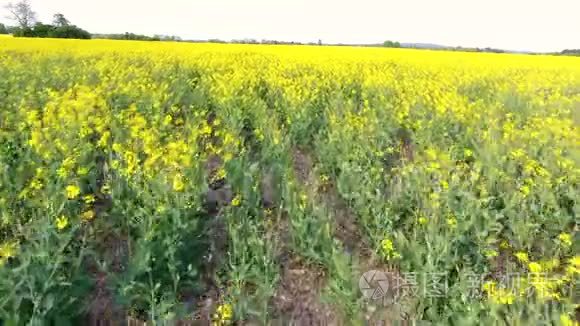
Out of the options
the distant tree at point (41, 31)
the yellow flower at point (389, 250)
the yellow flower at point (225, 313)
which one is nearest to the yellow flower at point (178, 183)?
the yellow flower at point (225, 313)

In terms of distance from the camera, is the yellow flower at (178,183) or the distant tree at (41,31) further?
the distant tree at (41,31)

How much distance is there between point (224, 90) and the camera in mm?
8008

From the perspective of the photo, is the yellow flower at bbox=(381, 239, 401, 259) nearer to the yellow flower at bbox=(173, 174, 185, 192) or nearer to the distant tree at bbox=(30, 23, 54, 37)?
the yellow flower at bbox=(173, 174, 185, 192)

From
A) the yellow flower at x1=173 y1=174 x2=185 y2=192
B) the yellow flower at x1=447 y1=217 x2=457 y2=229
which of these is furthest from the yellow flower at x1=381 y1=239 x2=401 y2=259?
the yellow flower at x1=173 y1=174 x2=185 y2=192

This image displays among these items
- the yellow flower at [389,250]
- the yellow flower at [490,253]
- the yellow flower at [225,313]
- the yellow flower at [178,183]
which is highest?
the yellow flower at [178,183]

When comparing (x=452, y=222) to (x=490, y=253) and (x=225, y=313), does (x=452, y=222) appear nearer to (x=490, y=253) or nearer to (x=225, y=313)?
(x=490, y=253)

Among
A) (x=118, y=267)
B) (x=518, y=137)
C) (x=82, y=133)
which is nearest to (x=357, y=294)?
(x=118, y=267)

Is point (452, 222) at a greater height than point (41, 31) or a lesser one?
lesser

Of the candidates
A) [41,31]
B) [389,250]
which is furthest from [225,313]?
[41,31]

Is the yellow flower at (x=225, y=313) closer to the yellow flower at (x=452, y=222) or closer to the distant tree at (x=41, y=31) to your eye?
the yellow flower at (x=452, y=222)

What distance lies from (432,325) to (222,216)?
2109 millimetres

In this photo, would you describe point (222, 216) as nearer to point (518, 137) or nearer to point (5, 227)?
point (5, 227)

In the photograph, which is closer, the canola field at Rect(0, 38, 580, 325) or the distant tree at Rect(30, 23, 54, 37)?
the canola field at Rect(0, 38, 580, 325)

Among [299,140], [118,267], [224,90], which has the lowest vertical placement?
[118,267]
